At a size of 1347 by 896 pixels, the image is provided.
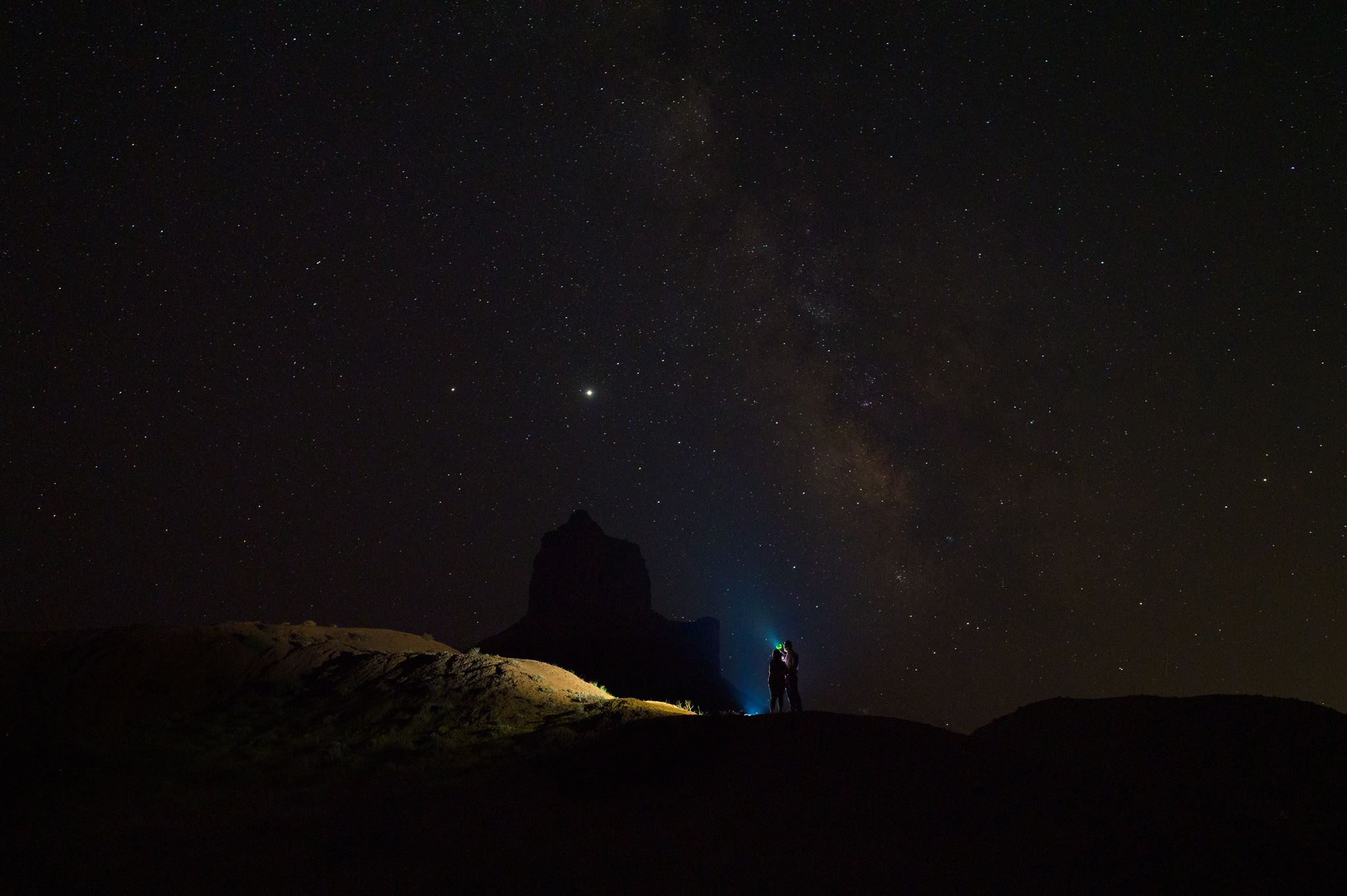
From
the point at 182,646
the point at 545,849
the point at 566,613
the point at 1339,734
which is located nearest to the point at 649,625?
the point at 566,613

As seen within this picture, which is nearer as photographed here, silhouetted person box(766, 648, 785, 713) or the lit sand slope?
the lit sand slope

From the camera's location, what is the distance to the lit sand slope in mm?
12641

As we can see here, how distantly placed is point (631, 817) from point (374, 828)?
3370mm

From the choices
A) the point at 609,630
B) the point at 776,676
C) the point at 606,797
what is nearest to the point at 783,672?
the point at 776,676

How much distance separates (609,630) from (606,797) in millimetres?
60409

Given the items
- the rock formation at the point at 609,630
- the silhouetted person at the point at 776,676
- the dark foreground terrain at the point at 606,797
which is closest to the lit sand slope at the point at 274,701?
the dark foreground terrain at the point at 606,797

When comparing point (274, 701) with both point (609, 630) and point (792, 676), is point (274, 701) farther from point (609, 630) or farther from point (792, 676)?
point (609, 630)

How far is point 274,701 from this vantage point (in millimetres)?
16156

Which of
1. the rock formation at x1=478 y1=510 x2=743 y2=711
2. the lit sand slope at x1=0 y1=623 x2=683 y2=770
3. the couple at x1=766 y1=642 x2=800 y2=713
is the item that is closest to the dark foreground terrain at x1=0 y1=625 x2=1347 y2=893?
the lit sand slope at x1=0 y1=623 x2=683 y2=770

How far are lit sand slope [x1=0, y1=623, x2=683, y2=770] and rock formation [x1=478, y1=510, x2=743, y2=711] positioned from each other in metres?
42.0

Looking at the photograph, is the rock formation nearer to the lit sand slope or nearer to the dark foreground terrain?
the lit sand slope

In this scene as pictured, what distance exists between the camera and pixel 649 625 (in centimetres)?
7312

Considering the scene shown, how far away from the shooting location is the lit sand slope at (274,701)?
41.5 feet

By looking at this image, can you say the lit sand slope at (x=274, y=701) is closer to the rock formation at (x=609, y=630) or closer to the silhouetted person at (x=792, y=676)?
the silhouetted person at (x=792, y=676)
